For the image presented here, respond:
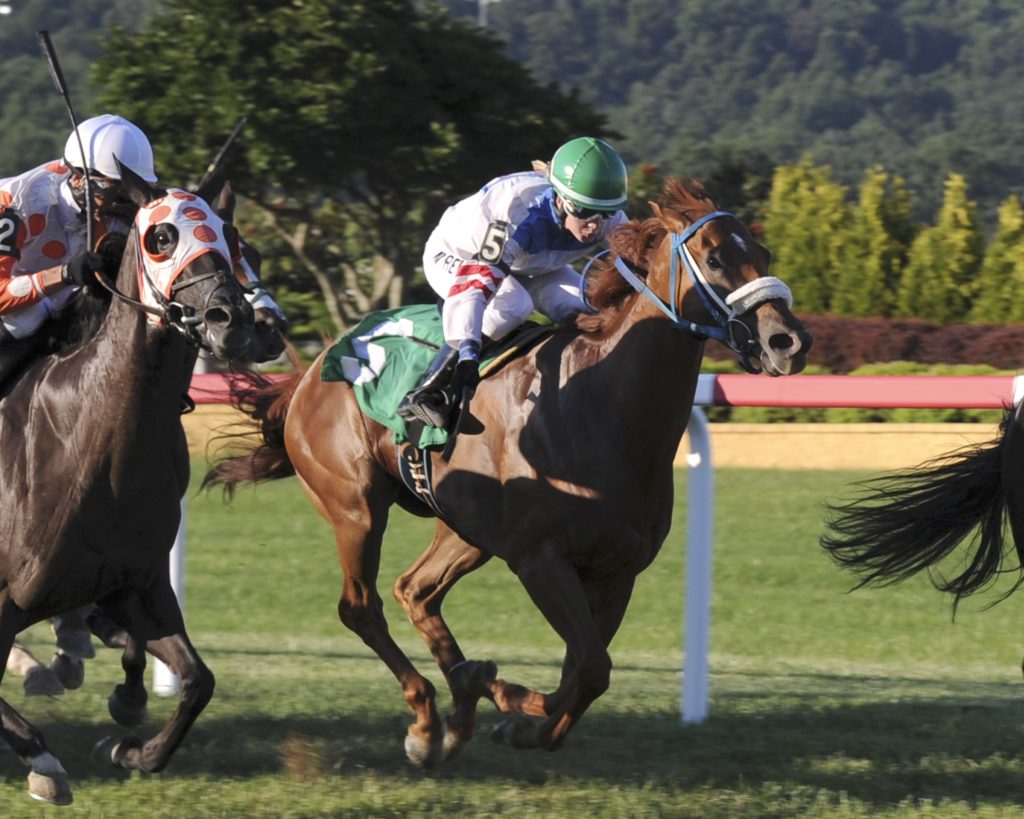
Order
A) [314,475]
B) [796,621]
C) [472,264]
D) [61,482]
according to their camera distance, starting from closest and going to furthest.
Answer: [61,482]
[472,264]
[314,475]
[796,621]

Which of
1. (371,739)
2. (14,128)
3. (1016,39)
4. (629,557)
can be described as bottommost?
(1016,39)

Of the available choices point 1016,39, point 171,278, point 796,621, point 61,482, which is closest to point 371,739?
point 61,482

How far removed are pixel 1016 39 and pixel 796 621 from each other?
263ft

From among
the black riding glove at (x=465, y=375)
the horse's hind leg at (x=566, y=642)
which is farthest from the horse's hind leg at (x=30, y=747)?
the black riding glove at (x=465, y=375)

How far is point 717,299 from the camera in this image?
13.7 ft

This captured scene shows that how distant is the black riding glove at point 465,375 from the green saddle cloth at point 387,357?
0.32 meters

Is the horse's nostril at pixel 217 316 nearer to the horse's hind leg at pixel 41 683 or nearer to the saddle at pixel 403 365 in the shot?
the saddle at pixel 403 365

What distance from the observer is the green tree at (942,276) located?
1812cm

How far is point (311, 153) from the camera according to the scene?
18.0 meters

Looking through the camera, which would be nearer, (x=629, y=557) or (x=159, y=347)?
(x=159, y=347)

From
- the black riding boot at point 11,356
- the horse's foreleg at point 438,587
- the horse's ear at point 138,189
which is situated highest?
the horse's ear at point 138,189

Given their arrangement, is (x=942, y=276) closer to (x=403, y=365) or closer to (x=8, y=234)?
(x=403, y=365)

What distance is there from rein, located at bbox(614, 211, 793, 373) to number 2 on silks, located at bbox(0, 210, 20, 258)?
165cm

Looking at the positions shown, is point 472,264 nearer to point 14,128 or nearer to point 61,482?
point 61,482
